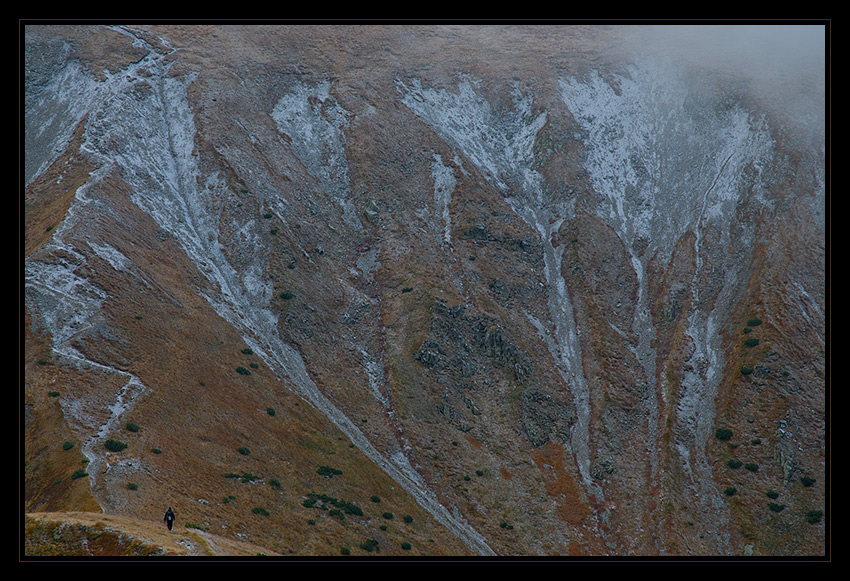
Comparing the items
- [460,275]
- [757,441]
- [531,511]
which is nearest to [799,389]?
[757,441]

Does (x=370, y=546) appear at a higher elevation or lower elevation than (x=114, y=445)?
lower

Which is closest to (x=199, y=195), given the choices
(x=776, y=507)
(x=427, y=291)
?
(x=427, y=291)

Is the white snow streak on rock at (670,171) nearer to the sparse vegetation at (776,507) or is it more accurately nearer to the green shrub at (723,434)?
the green shrub at (723,434)

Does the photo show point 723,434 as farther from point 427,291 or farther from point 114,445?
point 114,445

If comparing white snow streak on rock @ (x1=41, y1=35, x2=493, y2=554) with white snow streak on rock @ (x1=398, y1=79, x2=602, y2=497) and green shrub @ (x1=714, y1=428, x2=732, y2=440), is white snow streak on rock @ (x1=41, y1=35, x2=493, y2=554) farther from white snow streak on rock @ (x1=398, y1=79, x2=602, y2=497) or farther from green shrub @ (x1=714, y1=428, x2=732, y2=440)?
green shrub @ (x1=714, y1=428, x2=732, y2=440)

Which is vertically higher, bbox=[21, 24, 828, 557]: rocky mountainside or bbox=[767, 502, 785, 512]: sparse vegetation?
bbox=[21, 24, 828, 557]: rocky mountainside

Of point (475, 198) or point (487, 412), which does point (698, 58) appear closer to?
point (475, 198)

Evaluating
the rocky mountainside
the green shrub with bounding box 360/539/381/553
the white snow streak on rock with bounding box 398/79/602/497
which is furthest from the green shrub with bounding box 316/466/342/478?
the white snow streak on rock with bounding box 398/79/602/497
